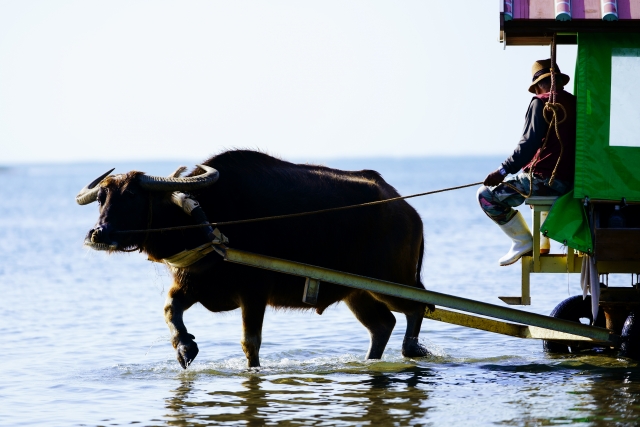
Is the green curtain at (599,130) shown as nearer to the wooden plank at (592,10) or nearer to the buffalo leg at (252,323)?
the wooden plank at (592,10)

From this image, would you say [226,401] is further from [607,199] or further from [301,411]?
[607,199]

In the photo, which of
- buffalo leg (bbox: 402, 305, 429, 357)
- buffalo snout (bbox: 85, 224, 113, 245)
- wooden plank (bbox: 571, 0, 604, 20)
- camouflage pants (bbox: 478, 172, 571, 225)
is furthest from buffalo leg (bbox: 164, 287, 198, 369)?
wooden plank (bbox: 571, 0, 604, 20)

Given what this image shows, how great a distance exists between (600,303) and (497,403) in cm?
188

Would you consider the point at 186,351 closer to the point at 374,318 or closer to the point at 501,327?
the point at 374,318

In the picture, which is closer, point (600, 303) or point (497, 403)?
point (497, 403)

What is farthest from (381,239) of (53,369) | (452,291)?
(452,291)

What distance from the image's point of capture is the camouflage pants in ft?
24.7

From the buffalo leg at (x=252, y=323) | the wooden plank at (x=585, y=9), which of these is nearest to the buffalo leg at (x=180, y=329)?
the buffalo leg at (x=252, y=323)

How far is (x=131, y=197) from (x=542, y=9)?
3426 millimetres

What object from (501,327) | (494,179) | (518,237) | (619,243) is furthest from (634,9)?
(501,327)

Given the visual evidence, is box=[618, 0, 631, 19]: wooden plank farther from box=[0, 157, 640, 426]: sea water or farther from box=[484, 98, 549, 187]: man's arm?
box=[0, 157, 640, 426]: sea water

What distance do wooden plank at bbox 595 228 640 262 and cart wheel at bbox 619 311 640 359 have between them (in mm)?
879

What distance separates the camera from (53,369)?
9.27m

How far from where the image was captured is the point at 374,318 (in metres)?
9.02
